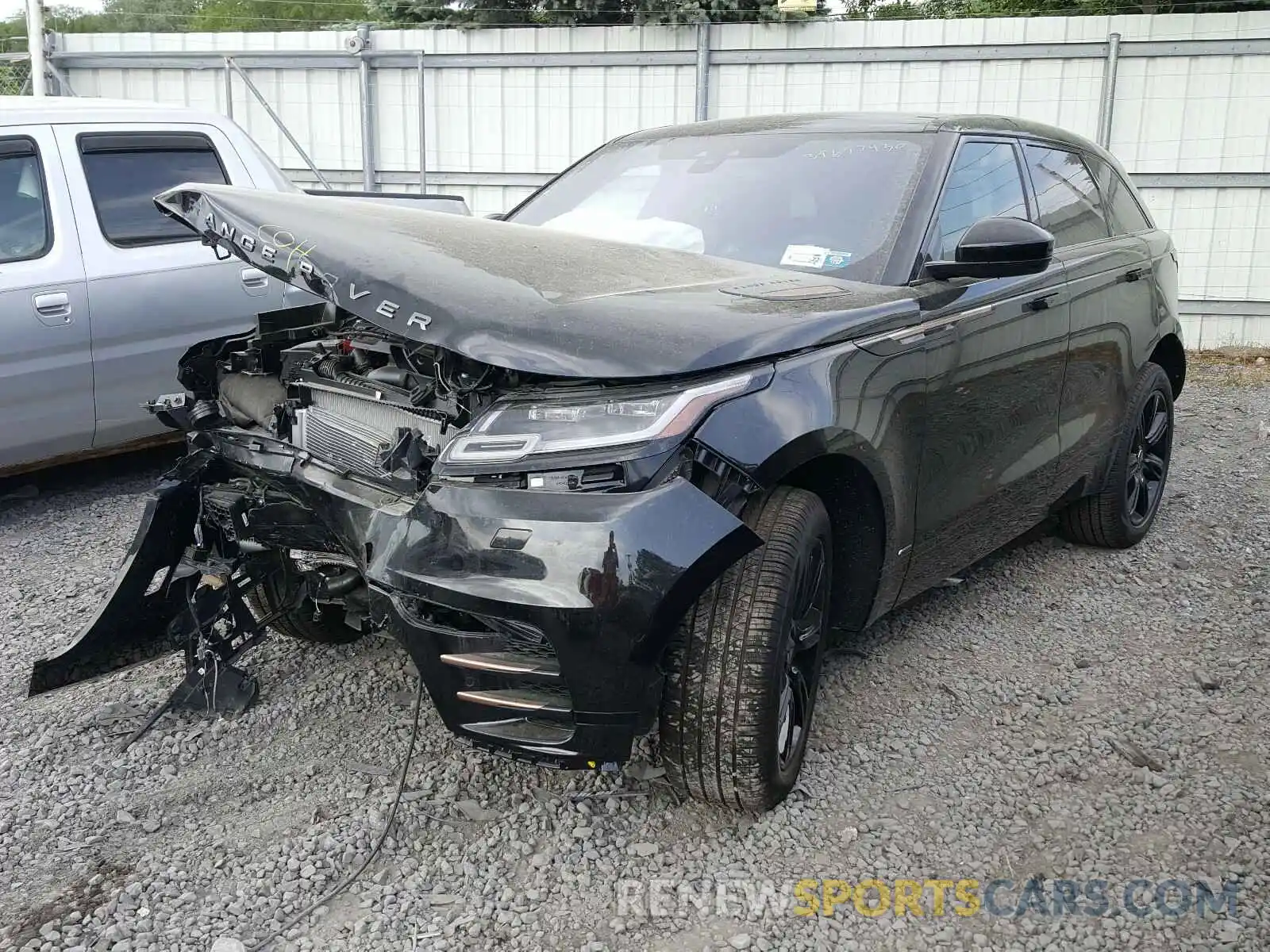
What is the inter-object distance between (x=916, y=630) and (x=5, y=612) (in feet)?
10.7

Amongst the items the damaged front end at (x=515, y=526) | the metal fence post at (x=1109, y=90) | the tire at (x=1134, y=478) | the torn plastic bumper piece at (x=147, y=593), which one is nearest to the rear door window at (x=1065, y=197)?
the tire at (x=1134, y=478)

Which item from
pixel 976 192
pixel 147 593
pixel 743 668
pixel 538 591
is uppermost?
pixel 976 192

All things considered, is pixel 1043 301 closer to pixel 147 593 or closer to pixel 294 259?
pixel 294 259

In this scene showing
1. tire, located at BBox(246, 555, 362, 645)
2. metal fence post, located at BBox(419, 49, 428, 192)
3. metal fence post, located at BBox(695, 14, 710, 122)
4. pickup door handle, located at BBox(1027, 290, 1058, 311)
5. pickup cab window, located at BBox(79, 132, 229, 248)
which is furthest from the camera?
metal fence post, located at BBox(419, 49, 428, 192)

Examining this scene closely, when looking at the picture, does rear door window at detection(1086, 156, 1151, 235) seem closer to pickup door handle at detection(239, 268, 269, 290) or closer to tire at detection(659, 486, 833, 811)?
tire at detection(659, 486, 833, 811)

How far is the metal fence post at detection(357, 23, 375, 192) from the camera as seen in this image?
10648mm

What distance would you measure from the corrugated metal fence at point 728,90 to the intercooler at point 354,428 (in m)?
7.73

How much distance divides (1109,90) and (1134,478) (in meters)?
5.89

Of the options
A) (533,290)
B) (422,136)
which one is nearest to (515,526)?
(533,290)

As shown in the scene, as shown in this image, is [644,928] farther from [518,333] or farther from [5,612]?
[5,612]

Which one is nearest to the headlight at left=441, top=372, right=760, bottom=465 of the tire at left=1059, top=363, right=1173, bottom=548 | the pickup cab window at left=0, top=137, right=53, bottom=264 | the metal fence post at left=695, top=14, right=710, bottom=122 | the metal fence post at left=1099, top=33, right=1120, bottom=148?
the tire at left=1059, top=363, right=1173, bottom=548

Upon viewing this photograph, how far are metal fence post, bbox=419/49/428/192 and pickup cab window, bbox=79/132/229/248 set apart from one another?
5.09 m

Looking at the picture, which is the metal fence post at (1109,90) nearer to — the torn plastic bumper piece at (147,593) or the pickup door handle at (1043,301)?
the pickup door handle at (1043,301)

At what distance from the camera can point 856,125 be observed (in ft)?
12.7
